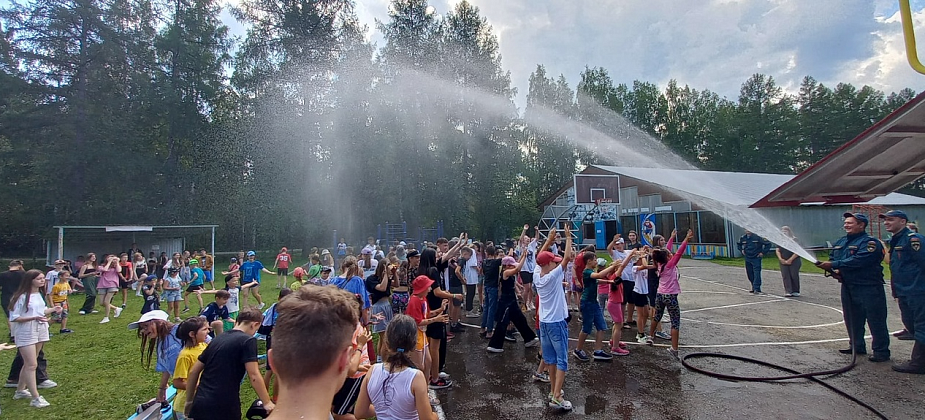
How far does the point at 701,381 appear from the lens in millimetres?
5727

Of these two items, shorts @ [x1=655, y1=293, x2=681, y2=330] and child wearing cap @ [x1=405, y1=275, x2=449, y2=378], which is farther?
shorts @ [x1=655, y1=293, x2=681, y2=330]

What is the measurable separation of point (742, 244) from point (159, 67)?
35094 mm

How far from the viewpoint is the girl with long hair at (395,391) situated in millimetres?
2924

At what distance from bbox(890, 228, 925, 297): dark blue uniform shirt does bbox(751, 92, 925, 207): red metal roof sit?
72 cm

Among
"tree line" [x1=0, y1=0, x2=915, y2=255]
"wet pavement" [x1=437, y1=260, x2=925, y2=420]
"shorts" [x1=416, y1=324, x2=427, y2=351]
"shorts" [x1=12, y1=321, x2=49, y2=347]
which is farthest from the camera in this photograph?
"tree line" [x1=0, y1=0, x2=915, y2=255]

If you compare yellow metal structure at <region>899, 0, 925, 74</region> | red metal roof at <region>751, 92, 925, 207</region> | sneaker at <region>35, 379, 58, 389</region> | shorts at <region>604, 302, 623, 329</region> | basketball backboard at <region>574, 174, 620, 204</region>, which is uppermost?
basketball backboard at <region>574, 174, 620, 204</region>

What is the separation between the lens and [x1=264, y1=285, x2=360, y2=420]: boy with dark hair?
52.2 inches

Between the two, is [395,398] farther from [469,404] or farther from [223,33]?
[223,33]

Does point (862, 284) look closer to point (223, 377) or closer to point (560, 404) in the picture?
point (560, 404)

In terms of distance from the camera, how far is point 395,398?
9.79 ft

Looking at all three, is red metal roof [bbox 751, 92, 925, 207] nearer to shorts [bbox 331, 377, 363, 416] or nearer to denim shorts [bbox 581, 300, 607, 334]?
denim shorts [bbox 581, 300, 607, 334]

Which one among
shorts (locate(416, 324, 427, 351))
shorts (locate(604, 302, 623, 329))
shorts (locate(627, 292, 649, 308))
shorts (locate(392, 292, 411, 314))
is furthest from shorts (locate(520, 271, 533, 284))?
shorts (locate(416, 324, 427, 351))

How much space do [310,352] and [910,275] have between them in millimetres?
8283

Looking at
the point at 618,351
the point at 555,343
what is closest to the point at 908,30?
the point at 555,343
